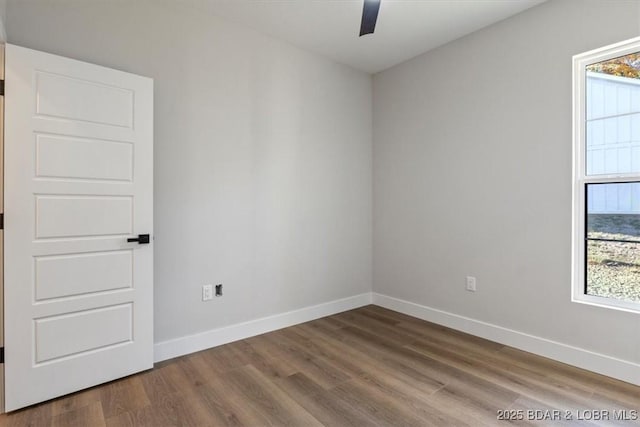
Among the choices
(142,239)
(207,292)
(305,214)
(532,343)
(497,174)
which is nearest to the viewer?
(142,239)

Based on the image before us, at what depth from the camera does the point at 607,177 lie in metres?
2.39

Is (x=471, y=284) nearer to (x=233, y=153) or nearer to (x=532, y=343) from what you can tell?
(x=532, y=343)

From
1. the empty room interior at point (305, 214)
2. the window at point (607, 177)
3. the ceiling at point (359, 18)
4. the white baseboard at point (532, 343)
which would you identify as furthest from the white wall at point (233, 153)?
the window at point (607, 177)

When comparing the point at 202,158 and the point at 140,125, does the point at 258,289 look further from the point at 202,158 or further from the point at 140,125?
the point at 140,125

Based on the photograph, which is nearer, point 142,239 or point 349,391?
point 349,391

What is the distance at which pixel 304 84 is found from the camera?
3457 millimetres

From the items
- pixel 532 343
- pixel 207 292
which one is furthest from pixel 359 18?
pixel 532 343

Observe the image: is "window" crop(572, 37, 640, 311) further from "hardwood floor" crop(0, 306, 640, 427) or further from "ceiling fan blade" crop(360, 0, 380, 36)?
"ceiling fan blade" crop(360, 0, 380, 36)

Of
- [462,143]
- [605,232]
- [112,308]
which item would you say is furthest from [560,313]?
[112,308]

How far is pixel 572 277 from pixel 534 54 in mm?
1785

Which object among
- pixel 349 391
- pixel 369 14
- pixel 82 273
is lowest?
pixel 349 391

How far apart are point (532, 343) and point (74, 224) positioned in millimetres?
3498

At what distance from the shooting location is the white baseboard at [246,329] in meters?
2.63

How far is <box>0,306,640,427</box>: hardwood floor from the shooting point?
1878 millimetres
